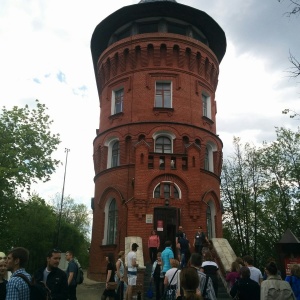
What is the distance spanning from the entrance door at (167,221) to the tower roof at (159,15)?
38.9 ft

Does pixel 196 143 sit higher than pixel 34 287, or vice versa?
pixel 196 143

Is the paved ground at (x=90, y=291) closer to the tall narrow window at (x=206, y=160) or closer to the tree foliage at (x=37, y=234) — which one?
the tall narrow window at (x=206, y=160)

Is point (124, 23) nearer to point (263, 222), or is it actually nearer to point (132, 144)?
point (132, 144)

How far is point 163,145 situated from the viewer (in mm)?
19062

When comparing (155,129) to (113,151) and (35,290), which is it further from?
(35,290)

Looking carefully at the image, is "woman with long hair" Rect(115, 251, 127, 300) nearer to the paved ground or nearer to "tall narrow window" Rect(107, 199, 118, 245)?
the paved ground

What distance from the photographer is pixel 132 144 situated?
18891 mm

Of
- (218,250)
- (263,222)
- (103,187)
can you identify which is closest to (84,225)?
(263,222)

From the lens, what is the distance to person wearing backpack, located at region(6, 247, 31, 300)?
3875 millimetres

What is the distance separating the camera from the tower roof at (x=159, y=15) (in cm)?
2077

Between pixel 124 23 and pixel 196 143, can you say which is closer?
pixel 196 143

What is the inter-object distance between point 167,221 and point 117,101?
8336mm

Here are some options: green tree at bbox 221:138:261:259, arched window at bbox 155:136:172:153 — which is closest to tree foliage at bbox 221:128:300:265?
green tree at bbox 221:138:261:259

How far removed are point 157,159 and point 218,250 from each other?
5.21m
